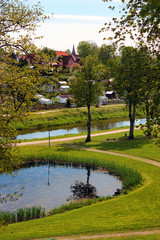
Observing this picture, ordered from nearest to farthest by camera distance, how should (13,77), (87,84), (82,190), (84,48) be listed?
(13,77) → (82,190) → (87,84) → (84,48)

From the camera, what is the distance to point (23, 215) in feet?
69.3

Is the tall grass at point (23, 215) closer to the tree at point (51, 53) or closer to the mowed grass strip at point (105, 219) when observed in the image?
the mowed grass strip at point (105, 219)

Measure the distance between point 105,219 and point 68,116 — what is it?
54.5 metres

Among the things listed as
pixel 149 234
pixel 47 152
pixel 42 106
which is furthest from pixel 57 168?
pixel 42 106

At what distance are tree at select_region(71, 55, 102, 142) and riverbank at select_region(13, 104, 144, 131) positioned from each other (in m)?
17.4

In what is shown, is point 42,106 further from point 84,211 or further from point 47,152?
point 84,211

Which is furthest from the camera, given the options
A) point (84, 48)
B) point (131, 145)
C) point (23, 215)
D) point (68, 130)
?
point (84, 48)

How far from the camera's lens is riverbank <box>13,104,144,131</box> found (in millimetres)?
64062

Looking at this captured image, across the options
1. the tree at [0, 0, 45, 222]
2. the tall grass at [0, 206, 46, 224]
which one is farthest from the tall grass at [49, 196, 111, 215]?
the tree at [0, 0, 45, 222]

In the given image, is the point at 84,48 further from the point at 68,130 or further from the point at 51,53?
the point at 51,53

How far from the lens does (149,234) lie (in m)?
15.9

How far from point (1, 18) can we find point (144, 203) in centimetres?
1571

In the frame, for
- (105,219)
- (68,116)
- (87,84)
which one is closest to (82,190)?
(105,219)

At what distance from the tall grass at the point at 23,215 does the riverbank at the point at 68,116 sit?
129 feet
